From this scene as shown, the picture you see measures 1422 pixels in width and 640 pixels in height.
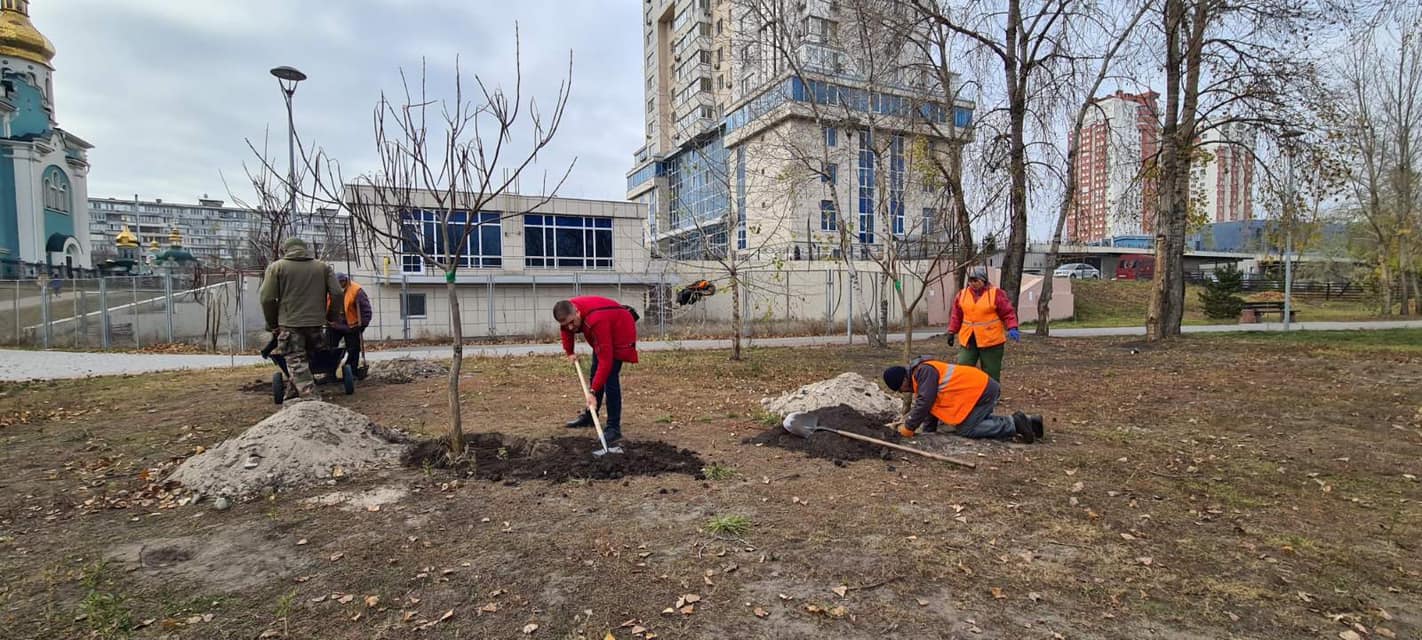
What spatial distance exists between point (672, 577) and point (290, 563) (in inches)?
76.2

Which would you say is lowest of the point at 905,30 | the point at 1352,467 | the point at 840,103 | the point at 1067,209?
the point at 1352,467

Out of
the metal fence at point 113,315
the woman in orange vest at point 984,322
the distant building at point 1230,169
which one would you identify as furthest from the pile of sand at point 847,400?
the metal fence at point 113,315

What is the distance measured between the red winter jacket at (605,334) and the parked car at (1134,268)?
5031cm

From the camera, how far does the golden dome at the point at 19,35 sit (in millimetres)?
38844

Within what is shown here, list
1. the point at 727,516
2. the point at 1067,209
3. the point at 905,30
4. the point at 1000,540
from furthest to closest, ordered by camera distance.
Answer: the point at 1067,209
the point at 905,30
the point at 727,516
the point at 1000,540

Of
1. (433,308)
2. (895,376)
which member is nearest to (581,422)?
(895,376)

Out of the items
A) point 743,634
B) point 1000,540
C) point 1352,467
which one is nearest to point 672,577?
point 743,634

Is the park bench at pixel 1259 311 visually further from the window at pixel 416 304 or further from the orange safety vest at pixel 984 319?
the window at pixel 416 304

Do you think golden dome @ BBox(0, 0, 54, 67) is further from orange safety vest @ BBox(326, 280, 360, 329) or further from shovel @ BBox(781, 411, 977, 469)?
shovel @ BBox(781, 411, 977, 469)

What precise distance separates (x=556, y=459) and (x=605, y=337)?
41.1 inches

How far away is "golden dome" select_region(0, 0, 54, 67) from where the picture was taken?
1529 inches

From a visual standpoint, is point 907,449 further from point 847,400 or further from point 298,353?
point 298,353

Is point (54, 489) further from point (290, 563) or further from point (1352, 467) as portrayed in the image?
point (1352, 467)

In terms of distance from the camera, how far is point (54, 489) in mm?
4430
